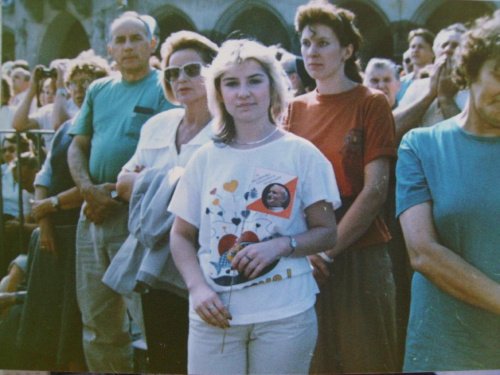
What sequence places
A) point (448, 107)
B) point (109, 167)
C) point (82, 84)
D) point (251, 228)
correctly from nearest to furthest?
point (251, 228) → point (448, 107) → point (109, 167) → point (82, 84)

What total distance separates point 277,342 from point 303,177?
594 mm

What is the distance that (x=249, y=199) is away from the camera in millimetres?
2355

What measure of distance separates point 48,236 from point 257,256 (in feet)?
4.47

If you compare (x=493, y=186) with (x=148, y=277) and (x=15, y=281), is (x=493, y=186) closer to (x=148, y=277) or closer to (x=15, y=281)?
(x=148, y=277)

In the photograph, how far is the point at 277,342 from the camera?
222 centimetres

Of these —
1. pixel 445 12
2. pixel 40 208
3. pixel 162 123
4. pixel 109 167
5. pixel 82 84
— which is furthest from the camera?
pixel 40 208

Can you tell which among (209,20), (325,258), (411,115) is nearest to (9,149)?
(209,20)

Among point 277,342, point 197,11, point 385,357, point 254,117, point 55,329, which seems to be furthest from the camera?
point 55,329

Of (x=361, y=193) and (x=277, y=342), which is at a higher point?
(x=361, y=193)

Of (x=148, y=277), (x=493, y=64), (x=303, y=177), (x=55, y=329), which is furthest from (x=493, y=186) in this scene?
(x=55, y=329)

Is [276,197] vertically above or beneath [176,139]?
beneath

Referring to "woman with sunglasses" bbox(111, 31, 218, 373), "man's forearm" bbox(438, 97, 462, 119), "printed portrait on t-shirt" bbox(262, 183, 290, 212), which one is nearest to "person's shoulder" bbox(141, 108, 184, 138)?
"woman with sunglasses" bbox(111, 31, 218, 373)

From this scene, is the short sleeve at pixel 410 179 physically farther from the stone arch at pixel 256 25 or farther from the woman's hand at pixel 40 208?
the woman's hand at pixel 40 208

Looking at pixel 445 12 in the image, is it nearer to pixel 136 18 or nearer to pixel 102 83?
pixel 136 18
